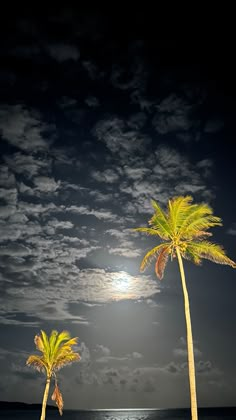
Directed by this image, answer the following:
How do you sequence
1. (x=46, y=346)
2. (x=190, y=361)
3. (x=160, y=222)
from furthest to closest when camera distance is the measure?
(x=46, y=346) → (x=160, y=222) → (x=190, y=361)

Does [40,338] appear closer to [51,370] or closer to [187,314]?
[51,370]

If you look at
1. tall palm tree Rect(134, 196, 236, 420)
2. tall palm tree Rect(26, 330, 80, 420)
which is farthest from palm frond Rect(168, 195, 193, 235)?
tall palm tree Rect(26, 330, 80, 420)

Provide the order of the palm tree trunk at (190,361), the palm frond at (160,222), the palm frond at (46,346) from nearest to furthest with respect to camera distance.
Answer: the palm tree trunk at (190,361) → the palm frond at (160,222) → the palm frond at (46,346)

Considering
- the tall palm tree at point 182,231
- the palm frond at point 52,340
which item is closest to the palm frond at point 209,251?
the tall palm tree at point 182,231

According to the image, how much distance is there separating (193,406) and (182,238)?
892 cm

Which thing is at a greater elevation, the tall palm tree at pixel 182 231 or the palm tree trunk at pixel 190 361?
the tall palm tree at pixel 182 231

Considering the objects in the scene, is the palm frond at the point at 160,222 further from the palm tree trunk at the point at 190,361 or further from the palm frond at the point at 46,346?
the palm frond at the point at 46,346

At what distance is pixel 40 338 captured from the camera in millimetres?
36406

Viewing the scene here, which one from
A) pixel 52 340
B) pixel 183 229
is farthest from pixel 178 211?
pixel 52 340

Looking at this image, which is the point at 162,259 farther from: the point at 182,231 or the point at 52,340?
the point at 52,340

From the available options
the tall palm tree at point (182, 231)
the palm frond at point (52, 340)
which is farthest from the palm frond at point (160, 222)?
the palm frond at point (52, 340)

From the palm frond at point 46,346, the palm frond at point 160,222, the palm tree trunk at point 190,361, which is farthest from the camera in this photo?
the palm frond at point 46,346

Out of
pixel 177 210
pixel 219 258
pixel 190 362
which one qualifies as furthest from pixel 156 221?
pixel 190 362

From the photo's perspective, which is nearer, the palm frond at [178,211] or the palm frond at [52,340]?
the palm frond at [178,211]
